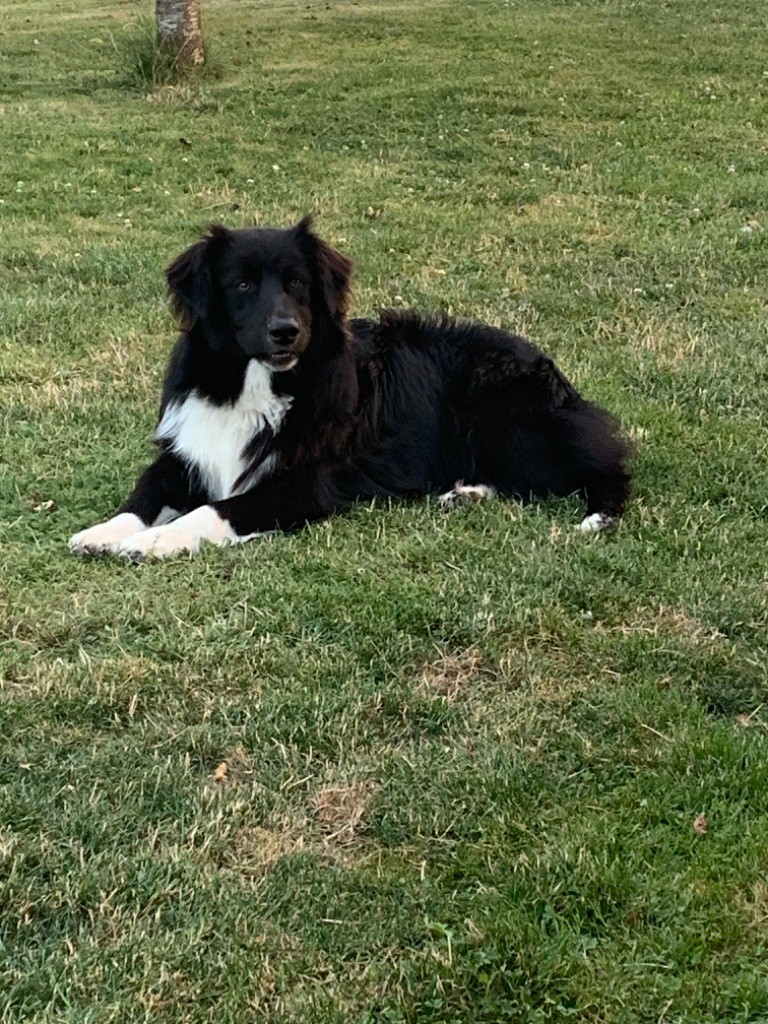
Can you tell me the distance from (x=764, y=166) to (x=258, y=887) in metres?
10.5

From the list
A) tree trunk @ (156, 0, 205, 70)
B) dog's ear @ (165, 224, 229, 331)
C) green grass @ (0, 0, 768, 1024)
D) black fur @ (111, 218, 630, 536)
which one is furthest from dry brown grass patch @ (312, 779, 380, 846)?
tree trunk @ (156, 0, 205, 70)

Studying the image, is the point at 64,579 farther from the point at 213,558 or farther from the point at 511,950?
the point at 511,950

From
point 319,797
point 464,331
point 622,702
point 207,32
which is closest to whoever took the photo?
point 319,797

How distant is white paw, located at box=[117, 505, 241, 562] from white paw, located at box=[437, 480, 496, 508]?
102cm

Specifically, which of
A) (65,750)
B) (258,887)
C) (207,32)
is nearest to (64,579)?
(65,750)

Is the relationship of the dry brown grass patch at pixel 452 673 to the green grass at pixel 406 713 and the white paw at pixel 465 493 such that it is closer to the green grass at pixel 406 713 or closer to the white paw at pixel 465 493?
the green grass at pixel 406 713

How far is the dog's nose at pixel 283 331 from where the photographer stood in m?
4.75

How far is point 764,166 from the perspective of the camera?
11.3 metres

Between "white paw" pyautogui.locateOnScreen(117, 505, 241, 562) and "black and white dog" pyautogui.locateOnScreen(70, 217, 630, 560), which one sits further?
"black and white dog" pyautogui.locateOnScreen(70, 217, 630, 560)

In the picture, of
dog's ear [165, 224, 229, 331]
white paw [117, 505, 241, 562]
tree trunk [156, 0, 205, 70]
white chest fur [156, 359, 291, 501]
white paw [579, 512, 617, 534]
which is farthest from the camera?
tree trunk [156, 0, 205, 70]

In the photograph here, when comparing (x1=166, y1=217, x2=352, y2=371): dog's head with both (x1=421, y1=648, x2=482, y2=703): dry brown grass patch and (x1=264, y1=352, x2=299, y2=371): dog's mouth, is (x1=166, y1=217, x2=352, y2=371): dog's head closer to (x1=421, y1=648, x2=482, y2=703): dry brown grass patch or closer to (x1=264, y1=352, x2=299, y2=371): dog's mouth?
(x1=264, y1=352, x2=299, y2=371): dog's mouth

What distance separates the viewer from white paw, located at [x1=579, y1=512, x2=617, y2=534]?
482 cm

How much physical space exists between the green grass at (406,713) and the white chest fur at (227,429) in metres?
0.45

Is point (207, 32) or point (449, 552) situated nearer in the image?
point (449, 552)
